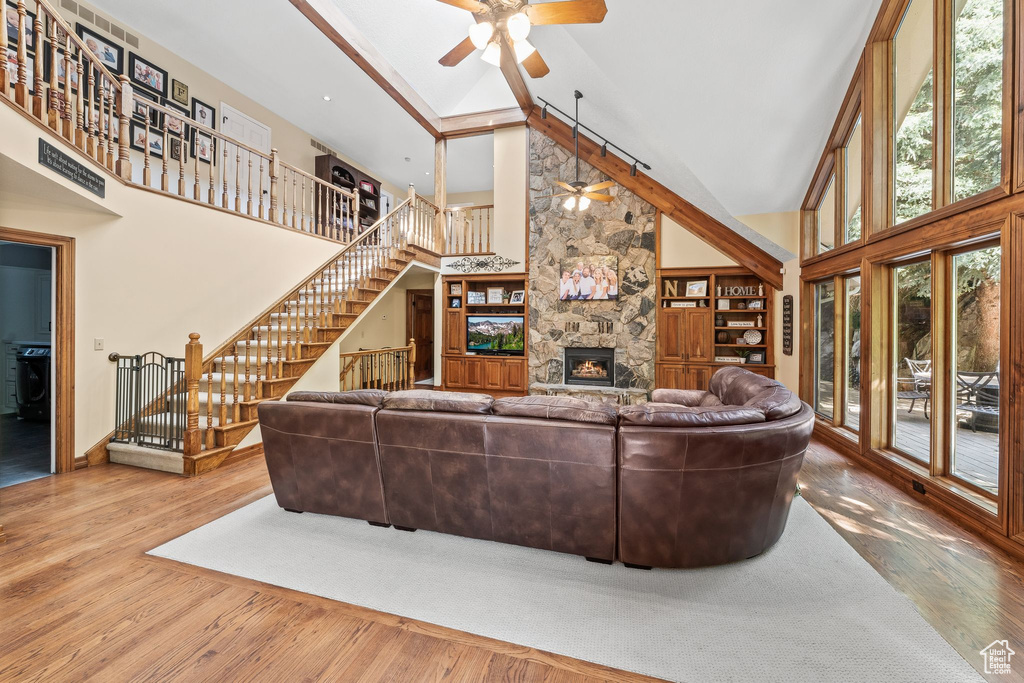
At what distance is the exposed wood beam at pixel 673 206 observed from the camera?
249 inches

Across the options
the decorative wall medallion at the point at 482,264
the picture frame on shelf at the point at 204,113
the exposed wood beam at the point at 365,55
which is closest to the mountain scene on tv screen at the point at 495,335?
the decorative wall medallion at the point at 482,264

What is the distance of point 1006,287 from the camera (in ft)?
7.86

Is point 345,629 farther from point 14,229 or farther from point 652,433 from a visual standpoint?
point 14,229

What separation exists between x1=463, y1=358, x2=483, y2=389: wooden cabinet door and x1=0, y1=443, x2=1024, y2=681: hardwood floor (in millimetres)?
5057

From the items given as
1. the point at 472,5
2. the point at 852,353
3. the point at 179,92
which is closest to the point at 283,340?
the point at 179,92

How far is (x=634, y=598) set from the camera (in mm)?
1898

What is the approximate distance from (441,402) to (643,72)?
13.0 feet

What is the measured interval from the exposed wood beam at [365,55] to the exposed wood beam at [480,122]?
25cm

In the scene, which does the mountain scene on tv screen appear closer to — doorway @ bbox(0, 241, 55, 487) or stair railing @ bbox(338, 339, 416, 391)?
stair railing @ bbox(338, 339, 416, 391)

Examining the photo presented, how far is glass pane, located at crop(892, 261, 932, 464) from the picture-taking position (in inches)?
131

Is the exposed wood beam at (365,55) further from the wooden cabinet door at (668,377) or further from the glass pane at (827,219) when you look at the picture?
the glass pane at (827,219)

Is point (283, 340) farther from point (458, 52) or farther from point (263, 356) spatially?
point (458, 52)

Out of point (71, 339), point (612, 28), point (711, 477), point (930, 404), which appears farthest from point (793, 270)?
point (71, 339)

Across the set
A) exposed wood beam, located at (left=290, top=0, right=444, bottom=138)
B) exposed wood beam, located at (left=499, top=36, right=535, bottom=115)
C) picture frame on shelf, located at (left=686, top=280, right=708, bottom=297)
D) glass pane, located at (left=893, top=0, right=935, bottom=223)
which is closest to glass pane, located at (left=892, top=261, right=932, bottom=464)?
glass pane, located at (left=893, top=0, right=935, bottom=223)
